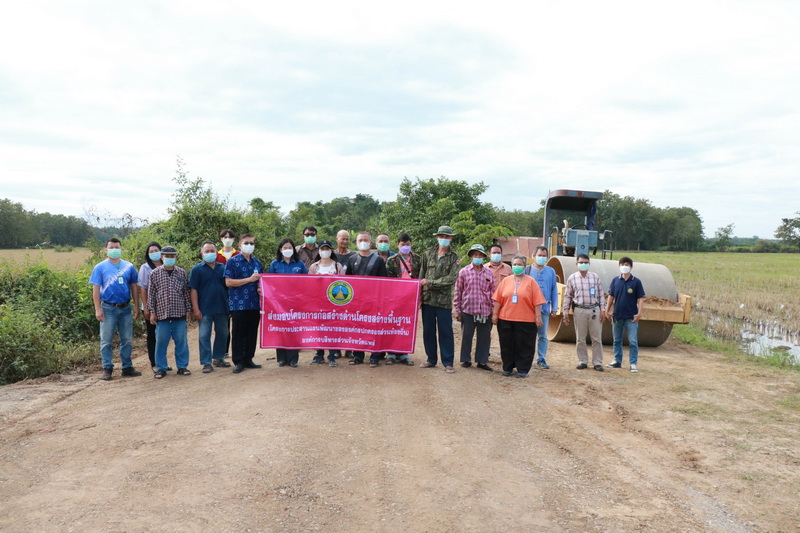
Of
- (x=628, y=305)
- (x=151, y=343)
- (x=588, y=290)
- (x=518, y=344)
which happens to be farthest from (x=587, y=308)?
(x=151, y=343)

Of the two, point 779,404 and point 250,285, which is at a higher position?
point 250,285

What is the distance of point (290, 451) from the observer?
4.54 metres

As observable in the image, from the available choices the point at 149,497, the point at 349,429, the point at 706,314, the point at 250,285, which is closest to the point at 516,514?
the point at 349,429

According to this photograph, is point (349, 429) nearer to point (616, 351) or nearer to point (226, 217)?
point (616, 351)

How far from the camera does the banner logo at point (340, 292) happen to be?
7.57 meters

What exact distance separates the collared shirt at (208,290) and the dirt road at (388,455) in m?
0.87

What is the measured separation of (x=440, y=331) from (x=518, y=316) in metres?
1.08

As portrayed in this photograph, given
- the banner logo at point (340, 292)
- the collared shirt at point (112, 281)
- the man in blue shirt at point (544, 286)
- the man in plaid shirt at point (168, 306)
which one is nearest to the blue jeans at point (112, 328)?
the collared shirt at point (112, 281)

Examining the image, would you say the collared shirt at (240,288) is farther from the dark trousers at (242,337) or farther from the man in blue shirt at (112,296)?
the man in blue shirt at (112,296)

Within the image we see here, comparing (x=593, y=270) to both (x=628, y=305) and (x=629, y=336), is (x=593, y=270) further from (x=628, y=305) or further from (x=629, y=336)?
(x=629, y=336)

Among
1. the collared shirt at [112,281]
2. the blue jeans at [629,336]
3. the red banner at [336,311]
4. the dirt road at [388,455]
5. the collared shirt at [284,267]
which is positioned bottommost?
the dirt road at [388,455]

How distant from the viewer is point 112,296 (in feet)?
23.3

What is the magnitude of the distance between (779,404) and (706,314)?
11.5m

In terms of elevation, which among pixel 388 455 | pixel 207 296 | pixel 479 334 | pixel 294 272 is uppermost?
pixel 294 272
